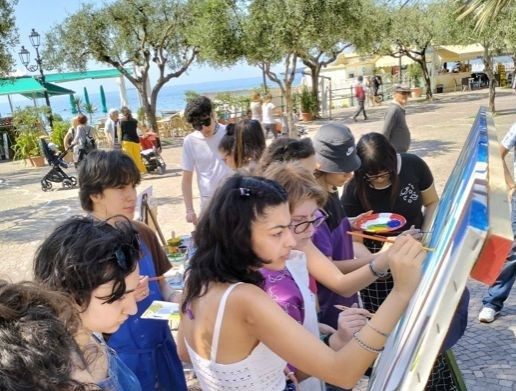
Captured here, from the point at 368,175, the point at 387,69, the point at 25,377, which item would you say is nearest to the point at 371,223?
the point at 368,175

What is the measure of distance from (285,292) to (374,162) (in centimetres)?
122

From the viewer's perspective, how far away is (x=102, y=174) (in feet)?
7.22

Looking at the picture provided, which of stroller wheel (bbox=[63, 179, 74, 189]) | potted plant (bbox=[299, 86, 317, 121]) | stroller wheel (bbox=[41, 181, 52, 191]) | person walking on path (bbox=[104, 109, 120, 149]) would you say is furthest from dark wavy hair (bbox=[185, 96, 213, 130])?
potted plant (bbox=[299, 86, 317, 121])

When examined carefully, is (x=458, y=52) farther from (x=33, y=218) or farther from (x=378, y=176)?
(x=378, y=176)

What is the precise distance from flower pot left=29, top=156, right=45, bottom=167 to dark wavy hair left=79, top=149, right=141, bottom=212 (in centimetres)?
1591

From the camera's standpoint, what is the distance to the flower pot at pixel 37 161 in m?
16.6

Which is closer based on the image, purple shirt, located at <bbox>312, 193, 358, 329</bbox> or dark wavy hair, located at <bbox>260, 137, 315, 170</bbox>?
purple shirt, located at <bbox>312, 193, 358, 329</bbox>

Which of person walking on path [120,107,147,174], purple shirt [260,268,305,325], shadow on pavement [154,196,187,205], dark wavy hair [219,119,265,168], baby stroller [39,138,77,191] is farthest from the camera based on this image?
baby stroller [39,138,77,191]

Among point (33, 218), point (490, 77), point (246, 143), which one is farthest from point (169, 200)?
point (490, 77)

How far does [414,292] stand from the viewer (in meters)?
1.09

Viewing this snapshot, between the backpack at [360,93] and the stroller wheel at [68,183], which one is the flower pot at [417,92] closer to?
the backpack at [360,93]

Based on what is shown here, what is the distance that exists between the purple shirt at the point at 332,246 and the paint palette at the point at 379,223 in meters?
0.09

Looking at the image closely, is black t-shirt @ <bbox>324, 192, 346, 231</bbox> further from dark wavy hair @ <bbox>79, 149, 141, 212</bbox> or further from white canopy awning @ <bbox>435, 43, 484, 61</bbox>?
white canopy awning @ <bbox>435, 43, 484, 61</bbox>

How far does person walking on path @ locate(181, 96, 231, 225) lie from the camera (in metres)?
4.29
